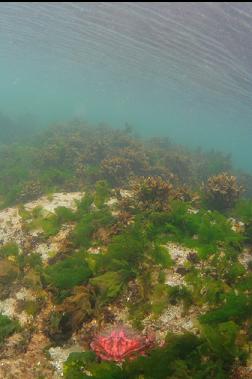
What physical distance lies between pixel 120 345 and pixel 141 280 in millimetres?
1239

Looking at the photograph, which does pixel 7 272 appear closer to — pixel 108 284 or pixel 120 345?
pixel 108 284

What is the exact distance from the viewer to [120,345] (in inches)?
169

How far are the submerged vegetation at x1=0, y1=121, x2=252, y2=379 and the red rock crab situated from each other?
0.03 metres

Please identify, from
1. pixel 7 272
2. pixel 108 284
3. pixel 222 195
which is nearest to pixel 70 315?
pixel 108 284

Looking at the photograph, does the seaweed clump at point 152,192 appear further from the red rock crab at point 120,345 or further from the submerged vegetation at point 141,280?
the red rock crab at point 120,345

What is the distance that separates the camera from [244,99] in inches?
1442

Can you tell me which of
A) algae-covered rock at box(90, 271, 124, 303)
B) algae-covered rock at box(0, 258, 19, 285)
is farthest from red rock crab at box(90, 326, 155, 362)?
algae-covered rock at box(0, 258, 19, 285)

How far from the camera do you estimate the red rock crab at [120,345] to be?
4.21 metres

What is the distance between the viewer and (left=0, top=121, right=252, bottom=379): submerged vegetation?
387 centimetres

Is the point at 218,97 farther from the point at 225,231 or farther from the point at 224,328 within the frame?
the point at 224,328

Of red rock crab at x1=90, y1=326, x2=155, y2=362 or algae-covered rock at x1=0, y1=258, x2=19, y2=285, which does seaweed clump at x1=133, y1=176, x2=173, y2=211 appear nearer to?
algae-covered rock at x1=0, y1=258, x2=19, y2=285

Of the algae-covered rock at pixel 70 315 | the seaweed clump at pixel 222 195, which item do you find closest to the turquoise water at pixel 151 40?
the seaweed clump at pixel 222 195

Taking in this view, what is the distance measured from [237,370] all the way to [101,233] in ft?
12.3

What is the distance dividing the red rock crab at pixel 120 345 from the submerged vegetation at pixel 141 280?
3 centimetres
